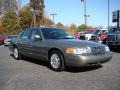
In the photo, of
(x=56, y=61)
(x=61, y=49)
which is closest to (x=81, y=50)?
(x=61, y=49)

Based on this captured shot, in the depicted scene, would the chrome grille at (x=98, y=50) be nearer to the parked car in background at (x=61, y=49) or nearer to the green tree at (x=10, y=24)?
the parked car in background at (x=61, y=49)

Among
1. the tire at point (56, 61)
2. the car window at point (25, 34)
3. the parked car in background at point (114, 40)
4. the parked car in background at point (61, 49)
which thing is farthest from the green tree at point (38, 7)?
A: the tire at point (56, 61)

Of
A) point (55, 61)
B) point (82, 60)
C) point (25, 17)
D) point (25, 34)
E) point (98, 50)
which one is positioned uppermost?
point (25, 17)

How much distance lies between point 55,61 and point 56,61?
0.06 meters

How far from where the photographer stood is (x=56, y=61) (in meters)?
8.89

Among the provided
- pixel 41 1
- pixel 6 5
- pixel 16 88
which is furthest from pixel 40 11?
pixel 16 88

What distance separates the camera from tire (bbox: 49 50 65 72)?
864cm

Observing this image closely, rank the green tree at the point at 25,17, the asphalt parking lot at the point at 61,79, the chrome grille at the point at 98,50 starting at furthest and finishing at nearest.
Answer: the green tree at the point at 25,17 → the chrome grille at the point at 98,50 → the asphalt parking lot at the point at 61,79

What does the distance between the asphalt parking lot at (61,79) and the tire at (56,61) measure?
192mm

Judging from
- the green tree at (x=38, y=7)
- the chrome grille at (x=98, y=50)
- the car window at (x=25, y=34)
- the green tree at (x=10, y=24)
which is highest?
the green tree at (x=38, y=7)

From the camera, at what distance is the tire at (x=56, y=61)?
864cm

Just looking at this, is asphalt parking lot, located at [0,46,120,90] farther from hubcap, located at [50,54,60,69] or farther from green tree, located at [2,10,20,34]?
green tree, located at [2,10,20,34]

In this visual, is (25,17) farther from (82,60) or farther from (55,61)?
(82,60)

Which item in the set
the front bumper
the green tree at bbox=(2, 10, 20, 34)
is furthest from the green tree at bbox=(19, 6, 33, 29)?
the front bumper
